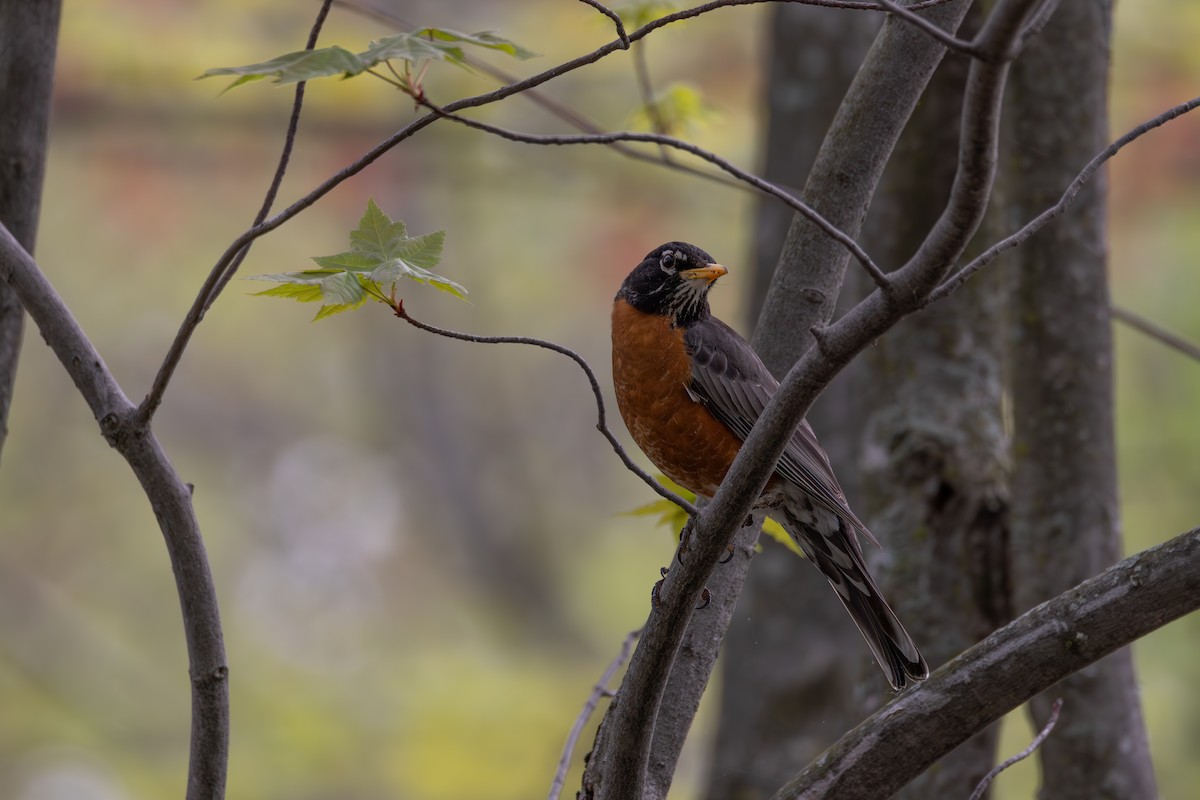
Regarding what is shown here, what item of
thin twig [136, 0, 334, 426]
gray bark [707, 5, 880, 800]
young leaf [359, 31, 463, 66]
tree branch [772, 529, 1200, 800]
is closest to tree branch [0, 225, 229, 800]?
thin twig [136, 0, 334, 426]

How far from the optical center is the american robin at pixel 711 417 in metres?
3.15

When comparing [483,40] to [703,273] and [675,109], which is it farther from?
[675,109]

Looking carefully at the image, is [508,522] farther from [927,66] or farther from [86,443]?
[927,66]

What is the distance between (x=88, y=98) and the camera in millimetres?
9461

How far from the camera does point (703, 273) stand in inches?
146

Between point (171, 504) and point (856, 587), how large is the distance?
1805mm

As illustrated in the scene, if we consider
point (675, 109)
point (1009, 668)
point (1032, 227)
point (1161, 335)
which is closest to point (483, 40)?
point (1032, 227)

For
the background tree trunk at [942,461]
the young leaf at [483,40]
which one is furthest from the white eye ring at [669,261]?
the young leaf at [483,40]

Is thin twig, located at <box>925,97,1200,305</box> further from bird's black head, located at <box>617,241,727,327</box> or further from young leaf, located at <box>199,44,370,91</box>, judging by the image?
bird's black head, located at <box>617,241,727,327</box>

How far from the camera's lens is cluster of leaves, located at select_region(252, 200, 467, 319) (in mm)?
1962

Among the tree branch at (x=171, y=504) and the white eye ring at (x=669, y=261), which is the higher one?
the white eye ring at (x=669, y=261)

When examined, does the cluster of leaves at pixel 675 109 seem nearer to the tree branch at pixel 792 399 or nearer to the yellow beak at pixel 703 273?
the yellow beak at pixel 703 273

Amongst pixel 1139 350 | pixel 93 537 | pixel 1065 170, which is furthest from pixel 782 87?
pixel 93 537

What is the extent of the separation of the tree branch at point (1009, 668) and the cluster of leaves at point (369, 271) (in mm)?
1064
